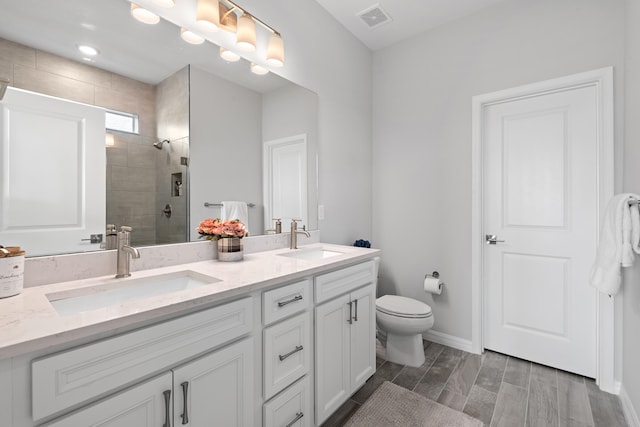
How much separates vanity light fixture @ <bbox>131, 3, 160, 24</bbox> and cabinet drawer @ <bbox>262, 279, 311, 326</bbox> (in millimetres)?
1386

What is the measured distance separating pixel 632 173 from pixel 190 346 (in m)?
2.39

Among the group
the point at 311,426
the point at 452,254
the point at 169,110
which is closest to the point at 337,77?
the point at 169,110

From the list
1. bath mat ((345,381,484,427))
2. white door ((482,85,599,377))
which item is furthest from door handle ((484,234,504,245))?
bath mat ((345,381,484,427))

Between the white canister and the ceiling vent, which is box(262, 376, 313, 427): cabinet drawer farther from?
the ceiling vent

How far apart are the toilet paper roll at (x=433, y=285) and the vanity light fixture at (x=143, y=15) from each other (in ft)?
8.31

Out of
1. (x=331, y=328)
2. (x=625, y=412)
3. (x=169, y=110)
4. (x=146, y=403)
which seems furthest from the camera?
(x=625, y=412)

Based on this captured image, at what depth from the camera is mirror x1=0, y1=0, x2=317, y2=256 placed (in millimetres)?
1107

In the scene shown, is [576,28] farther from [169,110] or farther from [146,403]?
[146,403]

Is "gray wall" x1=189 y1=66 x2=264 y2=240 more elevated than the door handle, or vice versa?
"gray wall" x1=189 y1=66 x2=264 y2=240

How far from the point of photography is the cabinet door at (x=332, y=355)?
1.49m

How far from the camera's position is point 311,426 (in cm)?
146

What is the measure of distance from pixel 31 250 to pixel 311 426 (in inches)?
56.1

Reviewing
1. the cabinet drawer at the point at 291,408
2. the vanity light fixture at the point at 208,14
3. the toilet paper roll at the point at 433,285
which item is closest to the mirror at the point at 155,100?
the vanity light fixture at the point at 208,14

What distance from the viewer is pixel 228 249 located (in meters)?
1.55
